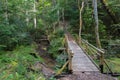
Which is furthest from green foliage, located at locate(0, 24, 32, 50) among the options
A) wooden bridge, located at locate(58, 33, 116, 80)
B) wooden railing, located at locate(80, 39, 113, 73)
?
wooden railing, located at locate(80, 39, 113, 73)

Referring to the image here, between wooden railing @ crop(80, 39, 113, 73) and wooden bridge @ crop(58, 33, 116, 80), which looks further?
wooden railing @ crop(80, 39, 113, 73)

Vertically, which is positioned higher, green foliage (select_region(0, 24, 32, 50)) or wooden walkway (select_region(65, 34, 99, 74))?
green foliage (select_region(0, 24, 32, 50))

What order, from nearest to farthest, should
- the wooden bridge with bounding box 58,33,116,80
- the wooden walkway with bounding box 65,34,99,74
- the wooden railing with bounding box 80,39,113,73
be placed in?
the wooden bridge with bounding box 58,33,116,80, the wooden walkway with bounding box 65,34,99,74, the wooden railing with bounding box 80,39,113,73

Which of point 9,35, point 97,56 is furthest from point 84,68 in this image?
point 9,35

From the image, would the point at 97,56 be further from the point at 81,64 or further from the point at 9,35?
the point at 9,35

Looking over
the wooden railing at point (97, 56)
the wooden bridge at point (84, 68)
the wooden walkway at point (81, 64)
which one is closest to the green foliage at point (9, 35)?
the wooden walkway at point (81, 64)

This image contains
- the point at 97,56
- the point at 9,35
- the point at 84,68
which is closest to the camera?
the point at 84,68

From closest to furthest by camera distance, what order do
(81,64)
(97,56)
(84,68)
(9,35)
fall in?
(84,68)
(81,64)
(9,35)
(97,56)

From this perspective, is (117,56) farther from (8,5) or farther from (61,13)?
(61,13)

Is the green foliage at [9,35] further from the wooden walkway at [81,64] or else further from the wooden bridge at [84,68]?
the wooden bridge at [84,68]

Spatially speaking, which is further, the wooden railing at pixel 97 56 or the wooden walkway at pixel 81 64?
the wooden railing at pixel 97 56

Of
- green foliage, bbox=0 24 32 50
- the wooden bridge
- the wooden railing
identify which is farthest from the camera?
green foliage, bbox=0 24 32 50

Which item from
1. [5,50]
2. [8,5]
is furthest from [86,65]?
[8,5]

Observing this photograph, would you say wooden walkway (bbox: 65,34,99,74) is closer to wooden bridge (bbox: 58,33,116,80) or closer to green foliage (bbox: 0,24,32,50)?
wooden bridge (bbox: 58,33,116,80)
